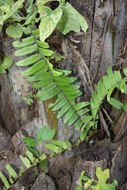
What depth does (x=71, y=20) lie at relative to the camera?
50.6 inches

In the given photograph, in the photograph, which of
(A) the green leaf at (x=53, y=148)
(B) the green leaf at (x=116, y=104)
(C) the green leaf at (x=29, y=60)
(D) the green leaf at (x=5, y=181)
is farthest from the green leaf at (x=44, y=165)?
(C) the green leaf at (x=29, y=60)

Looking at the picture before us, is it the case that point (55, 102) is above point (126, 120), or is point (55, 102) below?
above

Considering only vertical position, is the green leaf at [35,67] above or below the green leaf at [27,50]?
below

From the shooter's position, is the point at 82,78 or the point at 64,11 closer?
the point at 64,11

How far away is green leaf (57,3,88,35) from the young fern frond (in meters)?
0.12

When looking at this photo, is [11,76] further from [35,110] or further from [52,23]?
[52,23]

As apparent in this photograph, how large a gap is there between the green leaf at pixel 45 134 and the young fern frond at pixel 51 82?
12 cm

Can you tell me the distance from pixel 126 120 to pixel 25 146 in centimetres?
67

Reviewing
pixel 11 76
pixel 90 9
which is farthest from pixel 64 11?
pixel 11 76

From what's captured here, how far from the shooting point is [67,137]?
172cm

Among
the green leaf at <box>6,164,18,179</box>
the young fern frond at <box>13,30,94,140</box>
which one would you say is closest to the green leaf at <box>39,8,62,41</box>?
the young fern frond at <box>13,30,94,140</box>

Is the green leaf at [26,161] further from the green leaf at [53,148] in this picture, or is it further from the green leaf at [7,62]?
the green leaf at [7,62]

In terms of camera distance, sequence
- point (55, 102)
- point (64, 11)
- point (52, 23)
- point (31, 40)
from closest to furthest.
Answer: point (52, 23)
point (64, 11)
point (31, 40)
point (55, 102)

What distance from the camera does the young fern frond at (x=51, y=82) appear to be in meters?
1.37
